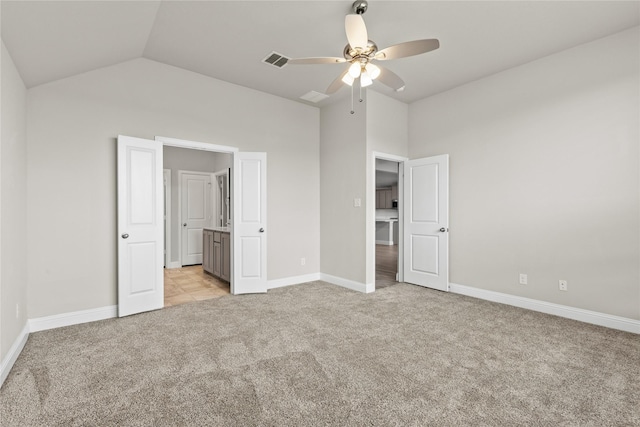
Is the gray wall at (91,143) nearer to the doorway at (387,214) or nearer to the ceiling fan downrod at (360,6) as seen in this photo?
the ceiling fan downrod at (360,6)

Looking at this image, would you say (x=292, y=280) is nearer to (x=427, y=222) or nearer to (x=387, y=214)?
(x=427, y=222)

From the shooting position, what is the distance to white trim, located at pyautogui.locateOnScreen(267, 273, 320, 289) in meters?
4.63

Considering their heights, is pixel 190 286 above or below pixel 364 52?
below

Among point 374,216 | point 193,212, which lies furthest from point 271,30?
point 193,212

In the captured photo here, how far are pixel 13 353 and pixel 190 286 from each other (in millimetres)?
2492

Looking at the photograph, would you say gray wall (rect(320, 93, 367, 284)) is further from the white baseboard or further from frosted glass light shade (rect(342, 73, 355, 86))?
frosted glass light shade (rect(342, 73, 355, 86))

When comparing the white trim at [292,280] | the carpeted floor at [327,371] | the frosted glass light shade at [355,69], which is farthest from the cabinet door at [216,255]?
the frosted glass light shade at [355,69]

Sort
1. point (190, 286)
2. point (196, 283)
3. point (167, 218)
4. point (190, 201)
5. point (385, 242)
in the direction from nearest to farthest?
1. point (190, 286)
2. point (196, 283)
3. point (167, 218)
4. point (190, 201)
5. point (385, 242)

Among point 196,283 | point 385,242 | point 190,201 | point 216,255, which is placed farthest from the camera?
point 385,242

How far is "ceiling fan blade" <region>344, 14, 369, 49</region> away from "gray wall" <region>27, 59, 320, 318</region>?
246 cm

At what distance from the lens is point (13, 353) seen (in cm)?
231

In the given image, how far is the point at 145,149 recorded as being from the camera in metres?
3.46

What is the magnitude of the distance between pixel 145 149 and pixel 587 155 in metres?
4.90

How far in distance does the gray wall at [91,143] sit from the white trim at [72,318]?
5 centimetres
